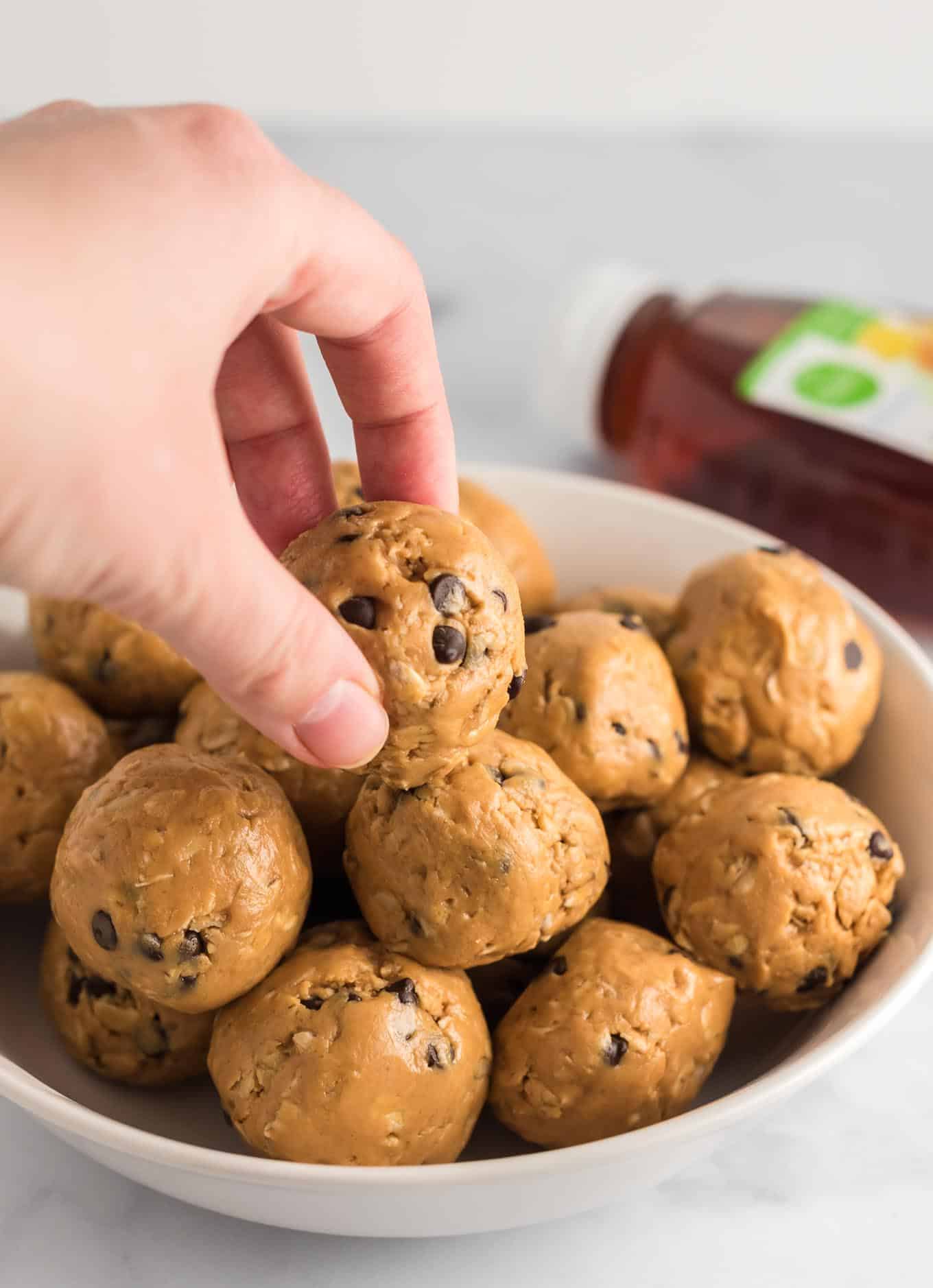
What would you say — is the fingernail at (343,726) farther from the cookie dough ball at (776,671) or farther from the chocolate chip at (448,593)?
the cookie dough ball at (776,671)

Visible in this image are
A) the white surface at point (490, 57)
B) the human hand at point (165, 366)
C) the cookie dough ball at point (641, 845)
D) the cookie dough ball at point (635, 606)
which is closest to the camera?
the human hand at point (165, 366)

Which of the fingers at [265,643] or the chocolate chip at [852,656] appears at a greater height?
the fingers at [265,643]

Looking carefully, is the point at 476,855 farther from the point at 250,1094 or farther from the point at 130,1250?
the point at 130,1250

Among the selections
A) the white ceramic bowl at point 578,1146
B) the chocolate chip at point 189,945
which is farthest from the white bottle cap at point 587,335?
the chocolate chip at point 189,945

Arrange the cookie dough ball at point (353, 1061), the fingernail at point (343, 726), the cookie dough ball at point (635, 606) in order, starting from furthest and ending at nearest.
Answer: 1. the cookie dough ball at point (635, 606)
2. the cookie dough ball at point (353, 1061)
3. the fingernail at point (343, 726)

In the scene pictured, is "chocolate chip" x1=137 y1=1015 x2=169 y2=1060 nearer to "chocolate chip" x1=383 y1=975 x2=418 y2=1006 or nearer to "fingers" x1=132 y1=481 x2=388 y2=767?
"chocolate chip" x1=383 y1=975 x2=418 y2=1006

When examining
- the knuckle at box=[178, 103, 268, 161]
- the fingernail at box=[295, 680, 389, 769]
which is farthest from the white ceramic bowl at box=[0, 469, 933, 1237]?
the knuckle at box=[178, 103, 268, 161]
